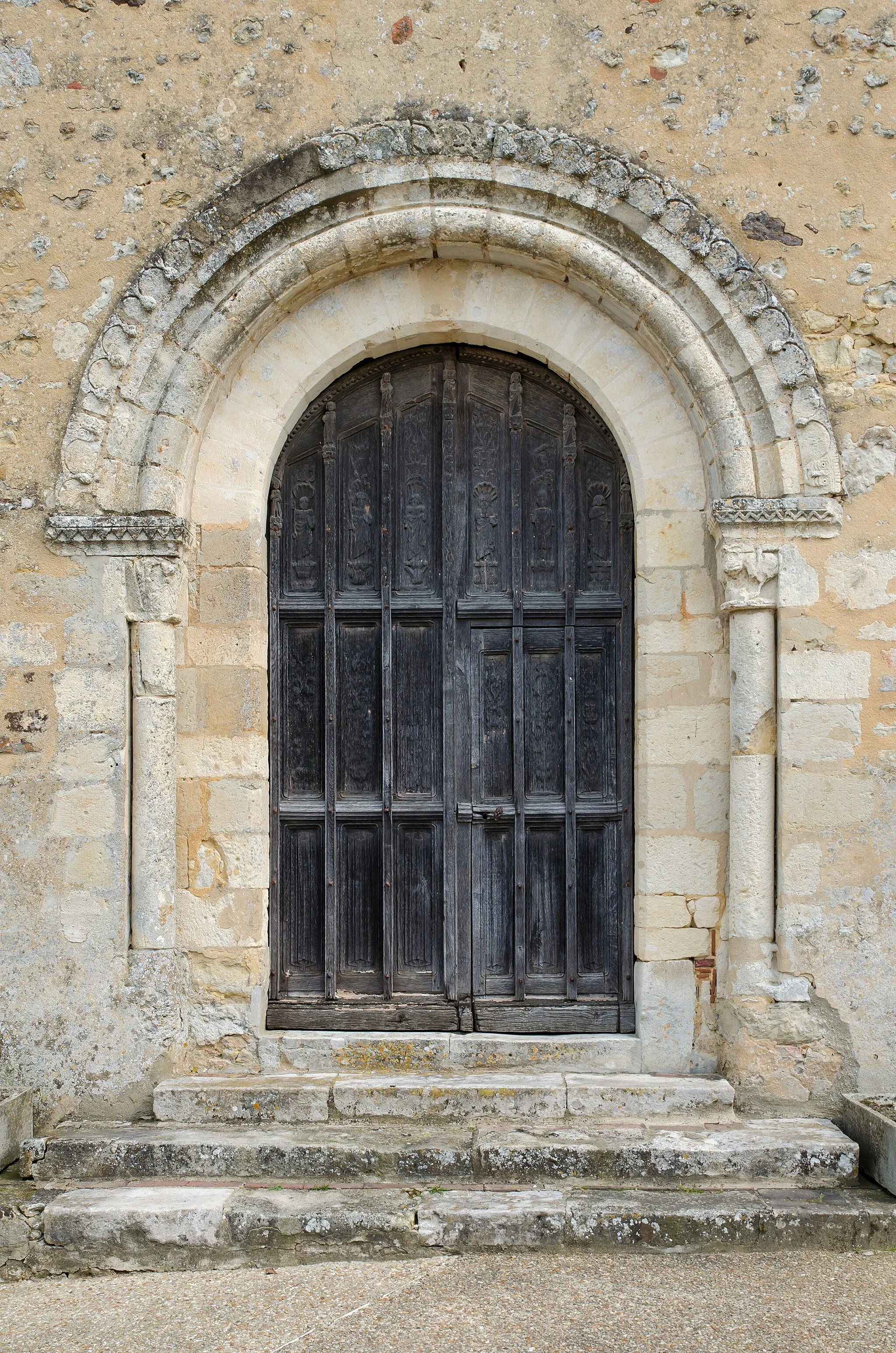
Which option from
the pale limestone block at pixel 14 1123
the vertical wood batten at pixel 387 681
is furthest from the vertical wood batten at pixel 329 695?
the pale limestone block at pixel 14 1123

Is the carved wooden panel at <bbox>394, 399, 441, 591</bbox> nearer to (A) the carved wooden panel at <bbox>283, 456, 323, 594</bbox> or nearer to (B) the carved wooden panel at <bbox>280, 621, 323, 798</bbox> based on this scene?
(A) the carved wooden panel at <bbox>283, 456, 323, 594</bbox>

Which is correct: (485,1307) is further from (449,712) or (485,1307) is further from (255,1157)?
(449,712)

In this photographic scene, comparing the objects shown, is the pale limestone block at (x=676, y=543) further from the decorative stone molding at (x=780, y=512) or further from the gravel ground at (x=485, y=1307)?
the gravel ground at (x=485, y=1307)

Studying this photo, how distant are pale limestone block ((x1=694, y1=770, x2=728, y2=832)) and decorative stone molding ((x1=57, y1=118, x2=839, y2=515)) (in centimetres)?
108

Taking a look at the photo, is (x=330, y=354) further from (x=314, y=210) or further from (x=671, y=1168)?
(x=671, y=1168)

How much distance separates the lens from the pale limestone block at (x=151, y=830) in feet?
13.0

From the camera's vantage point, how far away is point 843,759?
3.89 meters

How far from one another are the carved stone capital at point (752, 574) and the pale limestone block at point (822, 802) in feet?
2.10

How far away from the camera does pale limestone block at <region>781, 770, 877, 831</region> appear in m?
3.89

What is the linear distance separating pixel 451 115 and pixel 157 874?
9.97 feet

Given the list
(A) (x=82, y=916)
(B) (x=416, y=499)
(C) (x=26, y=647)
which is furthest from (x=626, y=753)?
(C) (x=26, y=647)

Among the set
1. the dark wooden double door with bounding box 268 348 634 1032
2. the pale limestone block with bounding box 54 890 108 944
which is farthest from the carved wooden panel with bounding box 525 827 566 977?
the pale limestone block with bounding box 54 890 108 944

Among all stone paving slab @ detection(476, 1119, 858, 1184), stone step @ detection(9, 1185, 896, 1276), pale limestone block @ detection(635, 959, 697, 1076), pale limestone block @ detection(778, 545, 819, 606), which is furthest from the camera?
pale limestone block @ detection(635, 959, 697, 1076)

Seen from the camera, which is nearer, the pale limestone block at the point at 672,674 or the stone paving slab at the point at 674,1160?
the stone paving slab at the point at 674,1160
